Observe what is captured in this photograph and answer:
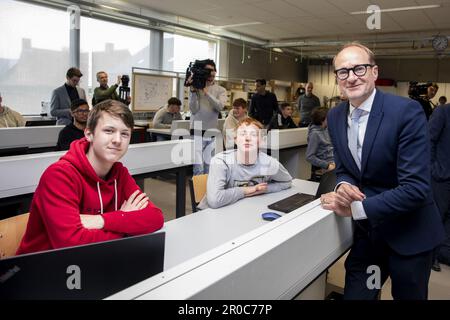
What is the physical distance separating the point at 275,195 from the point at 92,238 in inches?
53.2

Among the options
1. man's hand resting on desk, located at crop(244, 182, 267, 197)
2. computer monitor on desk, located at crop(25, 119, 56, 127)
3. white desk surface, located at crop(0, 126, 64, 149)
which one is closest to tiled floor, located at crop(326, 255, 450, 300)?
man's hand resting on desk, located at crop(244, 182, 267, 197)

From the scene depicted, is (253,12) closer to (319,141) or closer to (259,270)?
(319,141)

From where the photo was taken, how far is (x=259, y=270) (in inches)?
38.7

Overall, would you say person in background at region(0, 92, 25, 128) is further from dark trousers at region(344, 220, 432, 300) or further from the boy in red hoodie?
dark trousers at region(344, 220, 432, 300)

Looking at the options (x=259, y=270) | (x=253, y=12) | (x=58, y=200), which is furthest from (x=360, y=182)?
(x=253, y=12)

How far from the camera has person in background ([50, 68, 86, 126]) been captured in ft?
16.0

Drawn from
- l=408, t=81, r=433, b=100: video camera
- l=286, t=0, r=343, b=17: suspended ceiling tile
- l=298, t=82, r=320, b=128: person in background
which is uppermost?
l=286, t=0, r=343, b=17: suspended ceiling tile

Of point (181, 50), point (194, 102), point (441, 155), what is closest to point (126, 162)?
point (194, 102)

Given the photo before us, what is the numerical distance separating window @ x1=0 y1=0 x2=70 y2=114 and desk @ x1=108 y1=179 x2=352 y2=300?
214 inches

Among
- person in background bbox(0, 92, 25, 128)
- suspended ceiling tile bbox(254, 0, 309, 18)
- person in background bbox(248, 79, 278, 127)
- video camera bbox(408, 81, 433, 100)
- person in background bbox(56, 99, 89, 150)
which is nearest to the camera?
person in background bbox(56, 99, 89, 150)

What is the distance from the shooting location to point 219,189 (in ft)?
7.11

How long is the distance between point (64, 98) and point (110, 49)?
286cm

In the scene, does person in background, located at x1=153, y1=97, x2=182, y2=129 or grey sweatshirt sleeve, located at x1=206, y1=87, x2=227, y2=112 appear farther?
person in background, located at x1=153, y1=97, x2=182, y2=129

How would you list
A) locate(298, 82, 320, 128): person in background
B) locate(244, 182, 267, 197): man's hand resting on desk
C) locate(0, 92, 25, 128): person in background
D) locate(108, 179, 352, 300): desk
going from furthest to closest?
locate(298, 82, 320, 128): person in background → locate(0, 92, 25, 128): person in background → locate(244, 182, 267, 197): man's hand resting on desk → locate(108, 179, 352, 300): desk
